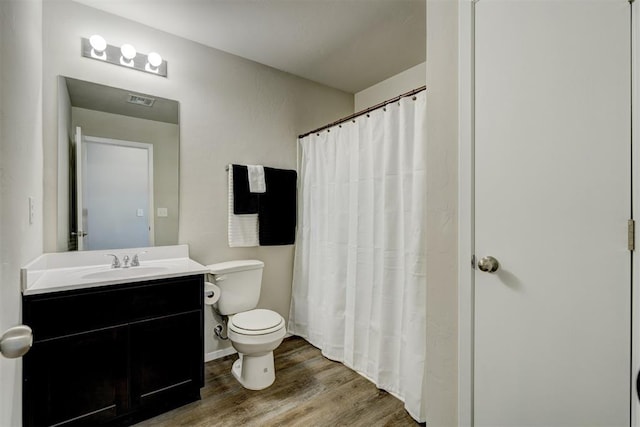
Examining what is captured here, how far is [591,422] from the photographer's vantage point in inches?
35.9

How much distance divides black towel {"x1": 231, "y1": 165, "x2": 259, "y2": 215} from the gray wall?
442 mm

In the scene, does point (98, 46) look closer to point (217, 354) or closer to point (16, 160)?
point (16, 160)

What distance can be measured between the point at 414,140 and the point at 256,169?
1.35 meters

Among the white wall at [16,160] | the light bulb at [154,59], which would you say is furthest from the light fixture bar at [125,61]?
the white wall at [16,160]

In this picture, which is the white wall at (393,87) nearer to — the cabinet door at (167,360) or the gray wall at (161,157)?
the gray wall at (161,157)

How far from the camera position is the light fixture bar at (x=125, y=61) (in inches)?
76.6

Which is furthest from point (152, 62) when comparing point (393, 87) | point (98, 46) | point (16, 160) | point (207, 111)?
point (393, 87)

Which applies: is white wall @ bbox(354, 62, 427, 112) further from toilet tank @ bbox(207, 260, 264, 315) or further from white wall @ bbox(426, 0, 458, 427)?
toilet tank @ bbox(207, 260, 264, 315)

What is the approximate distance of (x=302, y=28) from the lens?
2.16 meters

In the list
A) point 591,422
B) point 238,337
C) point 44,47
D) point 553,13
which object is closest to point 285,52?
point 44,47

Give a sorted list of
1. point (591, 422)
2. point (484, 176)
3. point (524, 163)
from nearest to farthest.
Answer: point (591, 422), point (524, 163), point (484, 176)

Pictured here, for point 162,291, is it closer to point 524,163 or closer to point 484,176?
point 484,176

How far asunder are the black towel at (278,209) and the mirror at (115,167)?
0.71 meters

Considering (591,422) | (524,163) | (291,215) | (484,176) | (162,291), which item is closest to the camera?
(591,422)
